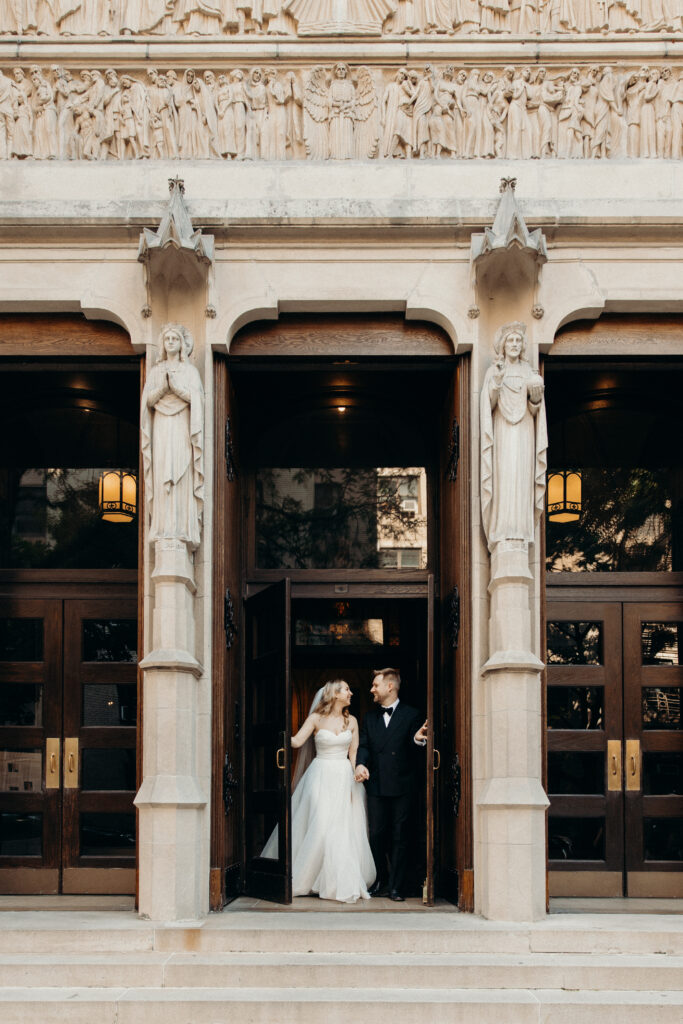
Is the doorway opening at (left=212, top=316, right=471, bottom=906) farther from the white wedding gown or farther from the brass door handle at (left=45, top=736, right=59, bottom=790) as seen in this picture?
the brass door handle at (left=45, top=736, right=59, bottom=790)

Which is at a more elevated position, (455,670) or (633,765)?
(455,670)

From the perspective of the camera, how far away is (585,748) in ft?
39.9

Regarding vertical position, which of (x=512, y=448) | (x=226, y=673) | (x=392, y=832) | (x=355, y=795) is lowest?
(x=392, y=832)

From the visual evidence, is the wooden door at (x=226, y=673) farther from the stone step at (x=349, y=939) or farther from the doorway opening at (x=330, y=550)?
the stone step at (x=349, y=939)

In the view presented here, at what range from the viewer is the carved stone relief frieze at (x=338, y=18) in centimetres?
1136

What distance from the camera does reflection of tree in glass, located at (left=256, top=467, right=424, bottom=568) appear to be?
40.8 feet

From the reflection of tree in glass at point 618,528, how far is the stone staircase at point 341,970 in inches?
131

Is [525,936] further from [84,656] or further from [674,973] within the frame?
[84,656]

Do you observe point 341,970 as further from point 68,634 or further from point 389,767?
point 68,634

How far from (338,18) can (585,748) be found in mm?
6483

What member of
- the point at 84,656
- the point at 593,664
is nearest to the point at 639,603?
the point at 593,664

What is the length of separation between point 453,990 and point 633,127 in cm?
679

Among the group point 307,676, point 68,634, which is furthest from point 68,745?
point 307,676

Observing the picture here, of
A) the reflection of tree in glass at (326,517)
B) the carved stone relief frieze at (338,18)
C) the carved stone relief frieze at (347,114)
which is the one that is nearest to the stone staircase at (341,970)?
the reflection of tree in glass at (326,517)
